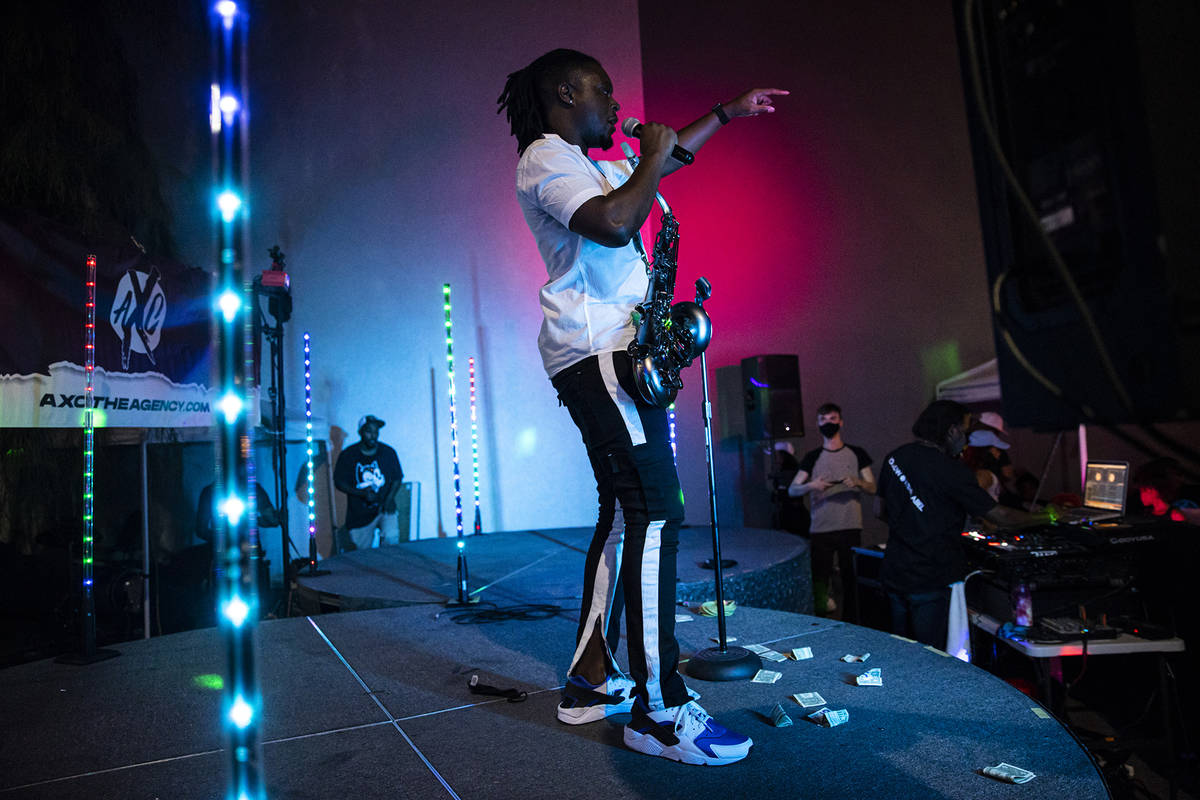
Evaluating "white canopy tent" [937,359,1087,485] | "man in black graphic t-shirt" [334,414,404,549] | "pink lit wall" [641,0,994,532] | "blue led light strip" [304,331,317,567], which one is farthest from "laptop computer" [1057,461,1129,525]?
"man in black graphic t-shirt" [334,414,404,549]

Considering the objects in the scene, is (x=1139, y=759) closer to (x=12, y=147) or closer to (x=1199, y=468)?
(x=1199, y=468)

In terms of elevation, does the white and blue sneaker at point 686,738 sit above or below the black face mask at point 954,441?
below

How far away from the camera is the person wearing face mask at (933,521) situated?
350cm

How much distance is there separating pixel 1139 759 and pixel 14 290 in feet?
18.9

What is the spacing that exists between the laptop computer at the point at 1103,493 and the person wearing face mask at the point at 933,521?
0.14 meters

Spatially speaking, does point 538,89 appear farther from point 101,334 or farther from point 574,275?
point 101,334

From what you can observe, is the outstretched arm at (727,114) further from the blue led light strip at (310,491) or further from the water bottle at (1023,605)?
the blue led light strip at (310,491)

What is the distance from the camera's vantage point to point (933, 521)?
3.59m

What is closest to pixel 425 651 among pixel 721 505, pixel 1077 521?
pixel 1077 521

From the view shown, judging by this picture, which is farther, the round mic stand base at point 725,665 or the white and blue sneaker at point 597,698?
the round mic stand base at point 725,665

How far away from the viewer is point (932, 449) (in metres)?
3.69

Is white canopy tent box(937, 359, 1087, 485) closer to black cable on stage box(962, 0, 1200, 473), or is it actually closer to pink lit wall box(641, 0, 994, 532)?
pink lit wall box(641, 0, 994, 532)

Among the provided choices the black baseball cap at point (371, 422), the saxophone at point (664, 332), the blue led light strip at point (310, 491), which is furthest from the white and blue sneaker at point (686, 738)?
the black baseball cap at point (371, 422)

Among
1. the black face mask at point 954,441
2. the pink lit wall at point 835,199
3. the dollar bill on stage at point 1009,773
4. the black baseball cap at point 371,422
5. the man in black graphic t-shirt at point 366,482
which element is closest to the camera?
the dollar bill on stage at point 1009,773
